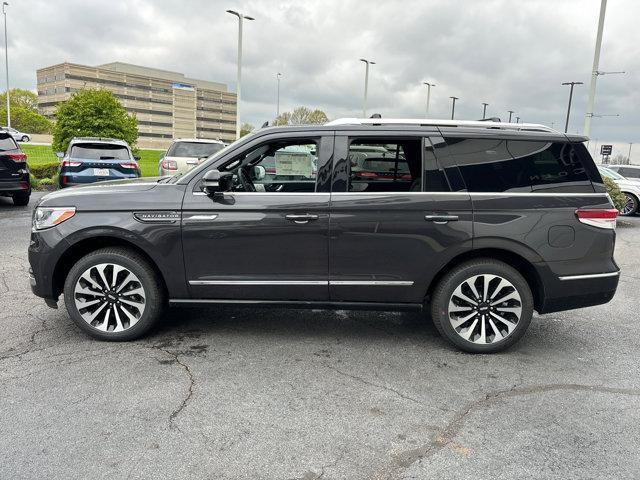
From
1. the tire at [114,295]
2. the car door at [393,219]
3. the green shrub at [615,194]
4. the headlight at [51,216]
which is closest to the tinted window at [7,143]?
the headlight at [51,216]

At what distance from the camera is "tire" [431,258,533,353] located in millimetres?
4152

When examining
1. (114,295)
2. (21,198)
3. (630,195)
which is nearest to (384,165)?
(114,295)

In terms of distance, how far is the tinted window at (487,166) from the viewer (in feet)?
13.6

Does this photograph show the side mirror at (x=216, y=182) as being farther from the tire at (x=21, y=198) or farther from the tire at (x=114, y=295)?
the tire at (x=21, y=198)

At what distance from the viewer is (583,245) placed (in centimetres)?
415

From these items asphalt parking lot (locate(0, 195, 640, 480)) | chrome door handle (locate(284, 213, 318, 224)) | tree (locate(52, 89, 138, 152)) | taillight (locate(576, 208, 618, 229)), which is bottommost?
asphalt parking lot (locate(0, 195, 640, 480))

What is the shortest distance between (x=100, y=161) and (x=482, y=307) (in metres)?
10.1

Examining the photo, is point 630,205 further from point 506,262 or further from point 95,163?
point 95,163

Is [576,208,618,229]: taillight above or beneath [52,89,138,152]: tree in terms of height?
beneath

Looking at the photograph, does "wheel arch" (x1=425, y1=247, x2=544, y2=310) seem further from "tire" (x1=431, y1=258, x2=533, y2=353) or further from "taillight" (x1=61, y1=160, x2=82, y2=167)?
"taillight" (x1=61, y1=160, x2=82, y2=167)

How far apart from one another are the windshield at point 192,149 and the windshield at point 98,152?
1.47 metres

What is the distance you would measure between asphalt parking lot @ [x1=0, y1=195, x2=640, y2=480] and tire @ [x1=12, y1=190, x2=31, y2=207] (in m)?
8.41

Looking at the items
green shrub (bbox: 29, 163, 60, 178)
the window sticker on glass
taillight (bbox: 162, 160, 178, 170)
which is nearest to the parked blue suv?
taillight (bbox: 162, 160, 178, 170)

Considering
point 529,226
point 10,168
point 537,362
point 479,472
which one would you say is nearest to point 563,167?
point 529,226
